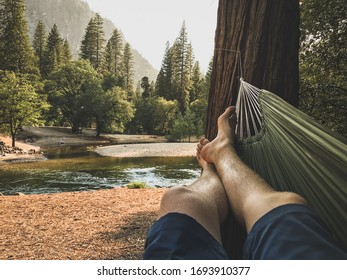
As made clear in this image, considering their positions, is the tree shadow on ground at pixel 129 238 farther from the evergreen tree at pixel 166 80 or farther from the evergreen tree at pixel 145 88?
the evergreen tree at pixel 166 80

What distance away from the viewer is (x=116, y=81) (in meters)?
26.4

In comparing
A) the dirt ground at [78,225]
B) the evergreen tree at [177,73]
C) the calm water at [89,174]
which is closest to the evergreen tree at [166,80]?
the evergreen tree at [177,73]

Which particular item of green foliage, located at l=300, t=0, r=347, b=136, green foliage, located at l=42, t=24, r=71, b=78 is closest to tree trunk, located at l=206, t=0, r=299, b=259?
green foliage, located at l=300, t=0, r=347, b=136

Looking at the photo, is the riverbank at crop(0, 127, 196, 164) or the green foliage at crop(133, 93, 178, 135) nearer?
the riverbank at crop(0, 127, 196, 164)

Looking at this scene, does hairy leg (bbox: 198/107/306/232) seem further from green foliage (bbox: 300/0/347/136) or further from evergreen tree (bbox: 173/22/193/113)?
evergreen tree (bbox: 173/22/193/113)

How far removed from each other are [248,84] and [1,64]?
2545cm

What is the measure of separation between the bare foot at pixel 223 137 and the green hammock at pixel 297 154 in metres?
0.06

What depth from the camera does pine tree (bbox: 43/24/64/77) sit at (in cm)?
2788

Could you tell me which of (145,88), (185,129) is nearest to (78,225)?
(185,129)

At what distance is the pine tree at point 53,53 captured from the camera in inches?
1097

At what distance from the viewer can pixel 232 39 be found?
149 cm

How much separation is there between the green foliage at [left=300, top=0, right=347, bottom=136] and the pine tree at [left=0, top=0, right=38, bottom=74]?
23015 millimetres

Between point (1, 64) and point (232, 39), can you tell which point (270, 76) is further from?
point (1, 64)

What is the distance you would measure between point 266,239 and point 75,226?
3116 millimetres
